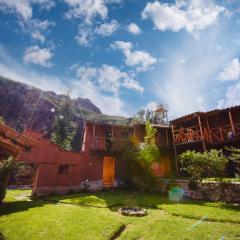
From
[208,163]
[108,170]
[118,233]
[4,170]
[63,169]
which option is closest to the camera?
[118,233]

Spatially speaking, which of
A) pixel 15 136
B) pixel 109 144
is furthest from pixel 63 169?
pixel 15 136

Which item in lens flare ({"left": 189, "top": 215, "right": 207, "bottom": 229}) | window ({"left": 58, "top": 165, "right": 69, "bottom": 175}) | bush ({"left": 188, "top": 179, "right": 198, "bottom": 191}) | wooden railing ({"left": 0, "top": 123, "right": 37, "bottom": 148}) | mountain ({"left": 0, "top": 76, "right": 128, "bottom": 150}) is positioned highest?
mountain ({"left": 0, "top": 76, "right": 128, "bottom": 150})

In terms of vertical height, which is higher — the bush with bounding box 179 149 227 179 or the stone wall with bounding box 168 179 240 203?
the bush with bounding box 179 149 227 179

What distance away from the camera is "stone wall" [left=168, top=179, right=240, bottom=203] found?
13.8m

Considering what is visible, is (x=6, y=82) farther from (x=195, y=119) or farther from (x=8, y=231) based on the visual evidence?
(x=8, y=231)

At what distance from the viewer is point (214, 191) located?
14969mm

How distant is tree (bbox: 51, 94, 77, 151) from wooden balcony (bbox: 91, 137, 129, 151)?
11371 millimetres

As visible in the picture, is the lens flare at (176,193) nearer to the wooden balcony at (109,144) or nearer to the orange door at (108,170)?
the wooden balcony at (109,144)

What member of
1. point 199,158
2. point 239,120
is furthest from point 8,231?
point 239,120

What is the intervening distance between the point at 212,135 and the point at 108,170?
11890 mm

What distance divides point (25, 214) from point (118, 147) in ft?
46.4

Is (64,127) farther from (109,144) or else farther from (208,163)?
(208,163)

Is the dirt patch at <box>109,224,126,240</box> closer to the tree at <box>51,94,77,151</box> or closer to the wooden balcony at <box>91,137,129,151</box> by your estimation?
the wooden balcony at <box>91,137,129,151</box>

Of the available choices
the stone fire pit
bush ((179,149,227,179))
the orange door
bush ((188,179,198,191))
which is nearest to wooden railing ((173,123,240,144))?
bush ((179,149,227,179))
